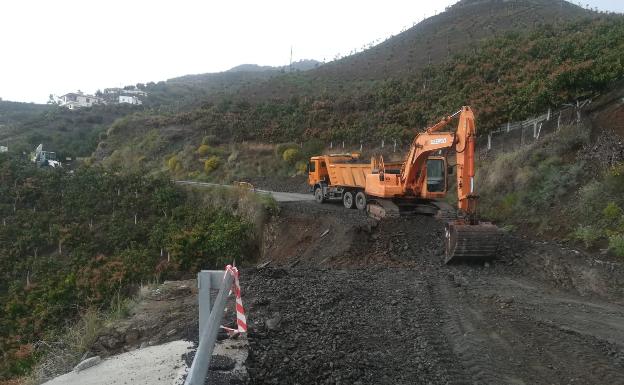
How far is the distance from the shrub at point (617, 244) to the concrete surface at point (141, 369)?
8.24 metres

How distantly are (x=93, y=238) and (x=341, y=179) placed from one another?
42.8 ft

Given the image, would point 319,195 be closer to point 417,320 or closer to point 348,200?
point 348,200

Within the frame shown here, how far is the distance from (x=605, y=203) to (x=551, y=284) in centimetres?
310

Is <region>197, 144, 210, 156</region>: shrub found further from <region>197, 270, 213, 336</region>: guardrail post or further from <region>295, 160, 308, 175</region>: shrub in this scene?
<region>197, 270, 213, 336</region>: guardrail post

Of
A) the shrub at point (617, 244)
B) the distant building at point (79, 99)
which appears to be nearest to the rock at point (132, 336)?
the shrub at point (617, 244)

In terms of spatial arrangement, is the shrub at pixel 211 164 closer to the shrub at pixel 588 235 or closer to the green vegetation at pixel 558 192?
the green vegetation at pixel 558 192

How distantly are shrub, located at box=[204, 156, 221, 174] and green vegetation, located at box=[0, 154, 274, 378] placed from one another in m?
7.88

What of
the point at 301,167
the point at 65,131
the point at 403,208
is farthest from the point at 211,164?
the point at 65,131

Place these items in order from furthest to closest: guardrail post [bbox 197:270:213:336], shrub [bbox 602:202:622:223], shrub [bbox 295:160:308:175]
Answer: shrub [bbox 295:160:308:175] < shrub [bbox 602:202:622:223] < guardrail post [bbox 197:270:213:336]

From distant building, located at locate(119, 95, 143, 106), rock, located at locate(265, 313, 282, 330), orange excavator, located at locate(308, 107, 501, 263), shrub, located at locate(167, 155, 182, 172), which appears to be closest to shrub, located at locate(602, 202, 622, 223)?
orange excavator, located at locate(308, 107, 501, 263)

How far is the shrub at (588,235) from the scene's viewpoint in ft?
33.8

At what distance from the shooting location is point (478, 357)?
554cm

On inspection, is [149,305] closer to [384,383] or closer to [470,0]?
[384,383]

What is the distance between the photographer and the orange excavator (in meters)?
10.2
